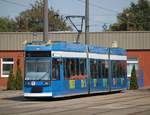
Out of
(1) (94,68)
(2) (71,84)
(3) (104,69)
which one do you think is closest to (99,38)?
A: (3) (104,69)

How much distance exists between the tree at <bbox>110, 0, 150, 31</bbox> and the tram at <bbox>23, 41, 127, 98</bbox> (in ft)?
185

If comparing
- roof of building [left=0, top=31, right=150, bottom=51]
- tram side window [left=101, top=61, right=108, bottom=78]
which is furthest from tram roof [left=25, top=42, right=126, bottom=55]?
roof of building [left=0, top=31, right=150, bottom=51]

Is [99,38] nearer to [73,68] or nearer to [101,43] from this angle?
[101,43]

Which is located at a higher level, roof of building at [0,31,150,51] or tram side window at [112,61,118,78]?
roof of building at [0,31,150,51]

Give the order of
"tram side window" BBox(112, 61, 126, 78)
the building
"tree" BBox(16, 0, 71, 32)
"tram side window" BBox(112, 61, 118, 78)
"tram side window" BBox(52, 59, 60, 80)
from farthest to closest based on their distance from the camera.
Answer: "tree" BBox(16, 0, 71, 32)
the building
"tram side window" BBox(112, 61, 126, 78)
"tram side window" BBox(112, 61, 118, 78)
"tram side window" BBox(52, 59, 60, 80)

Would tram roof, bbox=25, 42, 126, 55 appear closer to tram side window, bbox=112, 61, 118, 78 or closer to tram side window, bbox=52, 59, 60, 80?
tram side window, bbox=52, 59, 60, 80

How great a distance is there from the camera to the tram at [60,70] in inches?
918

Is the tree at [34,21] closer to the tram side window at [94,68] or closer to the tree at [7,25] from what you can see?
the tree at [7,25]

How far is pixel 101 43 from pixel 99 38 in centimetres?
51

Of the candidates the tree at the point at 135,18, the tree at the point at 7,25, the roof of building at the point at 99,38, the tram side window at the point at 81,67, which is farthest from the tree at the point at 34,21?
the tram side window at the point at 81,67

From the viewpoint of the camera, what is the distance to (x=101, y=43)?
45.4m

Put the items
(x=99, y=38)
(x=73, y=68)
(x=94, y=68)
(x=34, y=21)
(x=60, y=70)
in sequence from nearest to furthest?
(x=60, y=70)
(x=73, y=68)
(x=94, y=68)
(x=99, y=38)
(x=34, y=21)

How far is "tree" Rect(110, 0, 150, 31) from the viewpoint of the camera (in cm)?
8619

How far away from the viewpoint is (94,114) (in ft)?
Result: 53.9
